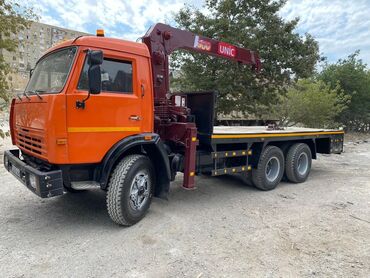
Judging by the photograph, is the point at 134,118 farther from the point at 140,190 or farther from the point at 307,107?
the point at 307,107

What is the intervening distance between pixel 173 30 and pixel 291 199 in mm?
3908

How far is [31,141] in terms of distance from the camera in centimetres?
429

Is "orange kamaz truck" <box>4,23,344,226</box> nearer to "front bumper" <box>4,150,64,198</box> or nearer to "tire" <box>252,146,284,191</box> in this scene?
"front bumper" <box>4,150,64,198</box>

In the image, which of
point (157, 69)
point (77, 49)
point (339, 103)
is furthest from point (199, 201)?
point (339, 103)

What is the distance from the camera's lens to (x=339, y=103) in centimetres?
2159

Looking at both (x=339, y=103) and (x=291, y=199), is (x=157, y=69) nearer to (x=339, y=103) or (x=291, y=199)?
(x=291, y=199)

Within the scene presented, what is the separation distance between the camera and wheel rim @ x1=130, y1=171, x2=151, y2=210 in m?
4.49

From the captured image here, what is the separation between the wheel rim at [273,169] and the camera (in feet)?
22.8

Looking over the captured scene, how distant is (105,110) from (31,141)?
1126 mm

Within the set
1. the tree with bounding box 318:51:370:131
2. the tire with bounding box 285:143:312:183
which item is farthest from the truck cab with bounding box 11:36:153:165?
the tree with bounding box 318:51:370:131

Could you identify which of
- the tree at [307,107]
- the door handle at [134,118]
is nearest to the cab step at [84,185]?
the door handle at [134,118]

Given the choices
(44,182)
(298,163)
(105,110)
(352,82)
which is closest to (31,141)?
(44,182)

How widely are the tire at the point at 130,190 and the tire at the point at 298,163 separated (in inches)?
152

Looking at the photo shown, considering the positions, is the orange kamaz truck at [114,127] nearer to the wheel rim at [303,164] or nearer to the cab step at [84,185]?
the cab step at [84,185]
